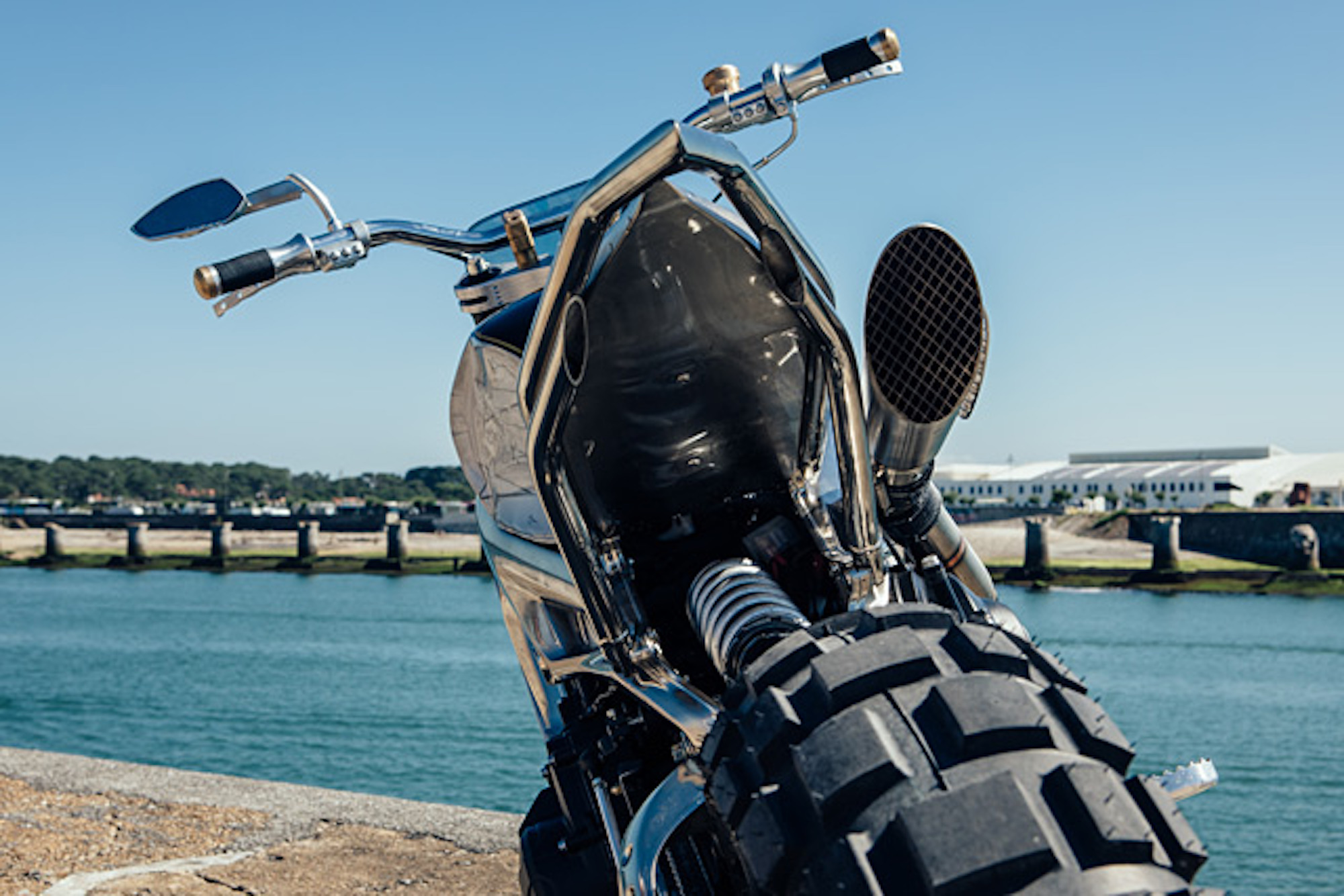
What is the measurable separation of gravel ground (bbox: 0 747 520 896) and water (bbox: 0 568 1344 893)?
852cm

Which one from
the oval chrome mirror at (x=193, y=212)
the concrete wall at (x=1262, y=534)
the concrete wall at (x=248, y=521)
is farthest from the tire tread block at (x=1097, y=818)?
the concrete wall at (x=248, y=521)

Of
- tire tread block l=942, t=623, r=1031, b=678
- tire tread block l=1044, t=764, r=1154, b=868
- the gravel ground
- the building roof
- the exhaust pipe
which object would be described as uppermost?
the exhaust pipe

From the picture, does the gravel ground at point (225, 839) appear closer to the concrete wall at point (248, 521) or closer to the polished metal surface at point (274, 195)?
the polished metal surface at point (274, 195)

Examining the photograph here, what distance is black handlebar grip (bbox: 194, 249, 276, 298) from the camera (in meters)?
2.82

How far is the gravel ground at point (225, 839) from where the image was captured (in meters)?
5.75

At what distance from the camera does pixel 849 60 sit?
3.35 m

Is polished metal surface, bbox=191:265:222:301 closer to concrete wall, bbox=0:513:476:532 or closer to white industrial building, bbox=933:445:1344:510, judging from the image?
concrete wall, bbox=0:513:476:532

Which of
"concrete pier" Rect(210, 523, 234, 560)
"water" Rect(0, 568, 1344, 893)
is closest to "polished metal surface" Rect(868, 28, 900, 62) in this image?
"water" Rect(0, 568, 1344, 893)

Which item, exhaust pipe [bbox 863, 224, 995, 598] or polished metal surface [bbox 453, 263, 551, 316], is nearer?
exhaust pipe [bbox 863, 224, 995, 598]

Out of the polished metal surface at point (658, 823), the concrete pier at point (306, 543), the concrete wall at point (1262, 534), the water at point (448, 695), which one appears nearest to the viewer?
the polished metal surface at point (658, 823)

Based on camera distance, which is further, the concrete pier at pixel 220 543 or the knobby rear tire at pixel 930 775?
the concrete pier at pixel 220 543

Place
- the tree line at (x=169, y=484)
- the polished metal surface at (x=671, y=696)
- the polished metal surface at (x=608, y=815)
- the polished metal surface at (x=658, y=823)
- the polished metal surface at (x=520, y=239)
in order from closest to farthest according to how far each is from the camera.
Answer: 1. the polished metal surface at (x=658, y=823)
2. the polished metal surface at (x=671, y=696)
3. the polished metal surface at (x=608, y=815)
4. the polished metal surface at (x=520, y=239)
5. the tree line at (x=169, y=484)

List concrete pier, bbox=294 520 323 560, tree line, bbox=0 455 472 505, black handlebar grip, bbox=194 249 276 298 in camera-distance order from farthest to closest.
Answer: tree line, bbox=0 455 472 505 → concrete pier, bbox=294 520 323 560 → black handlebar grip, bbox=194 249 276 298

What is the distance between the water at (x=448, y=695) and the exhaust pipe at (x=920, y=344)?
12.1 m
